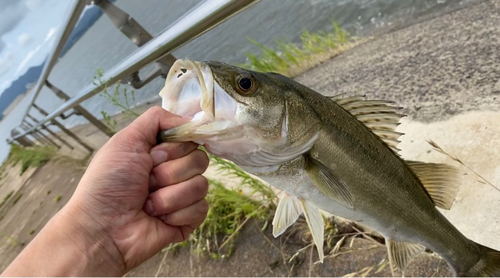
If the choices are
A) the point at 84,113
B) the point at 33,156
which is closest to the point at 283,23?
the point at 84,113

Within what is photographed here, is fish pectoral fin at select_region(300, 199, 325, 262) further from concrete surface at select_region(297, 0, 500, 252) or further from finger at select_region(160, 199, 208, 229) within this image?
concrete surface at select_region(297, 0, 500, 252)

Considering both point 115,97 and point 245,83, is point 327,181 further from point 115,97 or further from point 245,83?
point 115,97

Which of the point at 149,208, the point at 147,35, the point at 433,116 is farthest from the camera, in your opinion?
the point at 433,116

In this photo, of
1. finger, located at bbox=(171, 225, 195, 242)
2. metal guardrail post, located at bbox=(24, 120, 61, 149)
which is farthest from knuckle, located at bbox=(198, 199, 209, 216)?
metal guardrail post, located at bbox=(24, 120, 61, 149)

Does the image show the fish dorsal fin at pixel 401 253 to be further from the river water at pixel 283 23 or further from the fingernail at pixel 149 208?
the river water at pixel 283 23

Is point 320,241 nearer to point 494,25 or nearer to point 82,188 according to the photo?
point 82,188

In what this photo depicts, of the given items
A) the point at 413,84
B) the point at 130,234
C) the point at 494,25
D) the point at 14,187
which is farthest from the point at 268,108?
the point at 14,187

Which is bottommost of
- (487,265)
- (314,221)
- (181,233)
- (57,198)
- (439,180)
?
(487,265)

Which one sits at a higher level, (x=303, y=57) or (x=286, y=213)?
(x=286, y=213)
